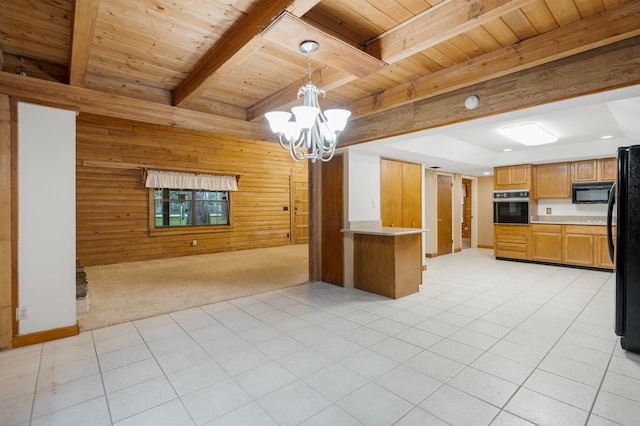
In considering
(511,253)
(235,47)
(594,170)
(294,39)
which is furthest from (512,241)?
(235,47)

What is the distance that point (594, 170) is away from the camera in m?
5.79

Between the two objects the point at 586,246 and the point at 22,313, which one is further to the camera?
the point at 586,246

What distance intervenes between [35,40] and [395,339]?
401 centimetres

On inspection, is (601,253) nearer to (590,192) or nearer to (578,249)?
(578,249)

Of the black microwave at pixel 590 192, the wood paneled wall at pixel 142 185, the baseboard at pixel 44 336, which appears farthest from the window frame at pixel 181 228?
the black microwave at pixel 590 192

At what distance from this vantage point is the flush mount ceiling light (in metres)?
4.52

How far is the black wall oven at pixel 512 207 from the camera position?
6426 millimetres

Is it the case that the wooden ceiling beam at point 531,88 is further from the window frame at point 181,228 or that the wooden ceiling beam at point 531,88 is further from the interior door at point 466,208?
the interior door at point 466,208

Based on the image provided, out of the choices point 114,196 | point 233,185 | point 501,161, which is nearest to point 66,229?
point 114,196

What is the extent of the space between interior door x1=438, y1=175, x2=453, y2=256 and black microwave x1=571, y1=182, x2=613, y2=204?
246 cm

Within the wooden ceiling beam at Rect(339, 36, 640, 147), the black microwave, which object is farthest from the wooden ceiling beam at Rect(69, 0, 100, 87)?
the black microwave

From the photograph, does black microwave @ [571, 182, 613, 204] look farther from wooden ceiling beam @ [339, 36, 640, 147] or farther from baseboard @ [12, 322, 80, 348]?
baseboard @ [12, 322, 80, 348]

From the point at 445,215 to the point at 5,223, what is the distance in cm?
Result: 775

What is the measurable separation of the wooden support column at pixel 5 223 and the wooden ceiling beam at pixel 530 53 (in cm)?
367
